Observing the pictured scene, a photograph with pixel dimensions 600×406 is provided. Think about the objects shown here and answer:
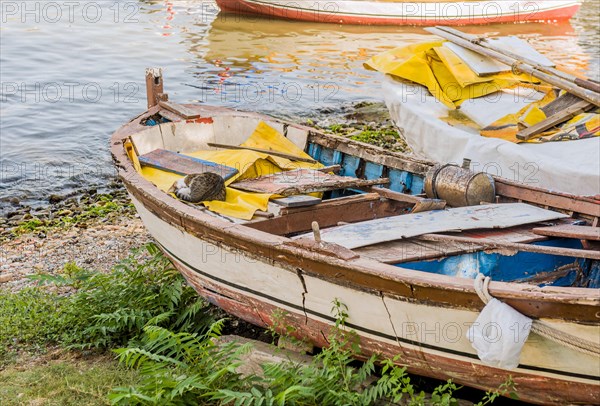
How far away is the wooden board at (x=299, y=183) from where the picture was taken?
682 centimetres

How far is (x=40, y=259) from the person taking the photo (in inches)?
330

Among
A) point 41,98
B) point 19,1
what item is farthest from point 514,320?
point 19,1

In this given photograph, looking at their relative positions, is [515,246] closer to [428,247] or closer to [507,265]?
[507,265]

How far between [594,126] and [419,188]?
254 centimetres

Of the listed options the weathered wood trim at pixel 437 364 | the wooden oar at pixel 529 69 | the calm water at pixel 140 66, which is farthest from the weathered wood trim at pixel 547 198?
the calm water at pixel 140 66

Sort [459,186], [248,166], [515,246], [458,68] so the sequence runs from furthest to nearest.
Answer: [458,68] < [248,166] < [459,186] < [515,246]

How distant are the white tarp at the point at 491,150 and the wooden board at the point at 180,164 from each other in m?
2.99

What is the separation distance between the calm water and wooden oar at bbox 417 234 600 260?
660 centimetres

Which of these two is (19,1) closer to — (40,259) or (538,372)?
(40,259)

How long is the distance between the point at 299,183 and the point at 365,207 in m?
0.62

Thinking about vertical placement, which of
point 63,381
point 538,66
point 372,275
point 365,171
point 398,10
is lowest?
point 63,381

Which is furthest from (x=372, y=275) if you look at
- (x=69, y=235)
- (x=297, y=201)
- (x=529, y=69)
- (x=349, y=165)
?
(x=529, y=69)

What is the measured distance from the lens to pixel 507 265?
19.0 ft

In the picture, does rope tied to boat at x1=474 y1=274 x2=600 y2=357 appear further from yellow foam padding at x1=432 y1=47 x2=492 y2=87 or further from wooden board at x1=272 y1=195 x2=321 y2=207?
yellow foam padding at x1=432 y1=47 x2=492 y2=87
